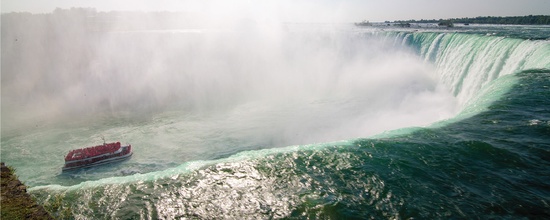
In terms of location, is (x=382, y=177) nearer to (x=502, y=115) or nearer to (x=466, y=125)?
(x=466, y=125)

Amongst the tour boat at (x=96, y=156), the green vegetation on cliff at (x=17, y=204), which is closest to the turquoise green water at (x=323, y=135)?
the tour boat at (x=96, y=156)

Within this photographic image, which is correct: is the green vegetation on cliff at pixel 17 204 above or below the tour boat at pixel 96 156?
above

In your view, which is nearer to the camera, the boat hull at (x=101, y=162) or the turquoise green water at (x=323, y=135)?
the turquoise green water at (x=323, y=135)

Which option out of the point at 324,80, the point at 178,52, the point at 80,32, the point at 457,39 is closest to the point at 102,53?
the point at 80,32

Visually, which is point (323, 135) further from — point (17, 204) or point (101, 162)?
point (17, 204)

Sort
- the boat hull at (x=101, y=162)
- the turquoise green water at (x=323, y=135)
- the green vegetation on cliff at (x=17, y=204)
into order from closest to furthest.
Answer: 1. the green vegetation on cliff at (x=17, y=204)
2. the turquoise green water at (x=323, y=135)
3. the boat hull at (x=101, y=162)

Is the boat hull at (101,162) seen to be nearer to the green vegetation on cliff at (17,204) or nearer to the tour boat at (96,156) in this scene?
the tour boat at (96,156)

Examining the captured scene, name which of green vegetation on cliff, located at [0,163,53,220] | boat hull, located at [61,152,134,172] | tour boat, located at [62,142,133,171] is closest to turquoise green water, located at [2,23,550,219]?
boat hull, located at [61,152,134,172]
